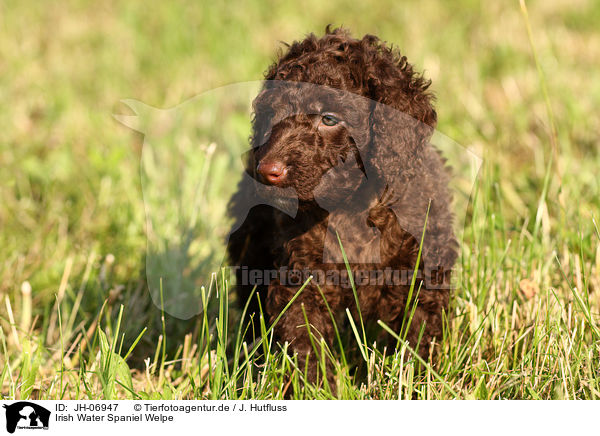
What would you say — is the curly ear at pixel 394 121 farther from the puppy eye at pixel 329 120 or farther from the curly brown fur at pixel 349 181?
the puppy eye at pixel 329 120

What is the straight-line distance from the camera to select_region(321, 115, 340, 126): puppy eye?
299 cm

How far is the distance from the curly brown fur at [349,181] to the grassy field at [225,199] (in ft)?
0.88

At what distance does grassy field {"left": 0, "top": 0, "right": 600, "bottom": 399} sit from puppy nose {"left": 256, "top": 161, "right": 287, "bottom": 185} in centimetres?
85

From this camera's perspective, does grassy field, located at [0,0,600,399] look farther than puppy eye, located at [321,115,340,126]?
Yes

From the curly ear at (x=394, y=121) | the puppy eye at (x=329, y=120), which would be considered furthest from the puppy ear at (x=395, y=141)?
the puppy eye at (x=329, y=120)

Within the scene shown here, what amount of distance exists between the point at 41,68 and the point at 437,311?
6.85 meters

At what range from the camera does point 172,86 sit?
7.74 metres

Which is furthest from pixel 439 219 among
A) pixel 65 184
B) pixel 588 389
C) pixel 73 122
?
pixel 73 122

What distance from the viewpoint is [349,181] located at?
117 inches

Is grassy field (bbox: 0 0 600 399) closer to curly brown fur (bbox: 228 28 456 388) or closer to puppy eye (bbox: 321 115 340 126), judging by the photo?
curly brown fur (bbox: 228 28 456 388)
